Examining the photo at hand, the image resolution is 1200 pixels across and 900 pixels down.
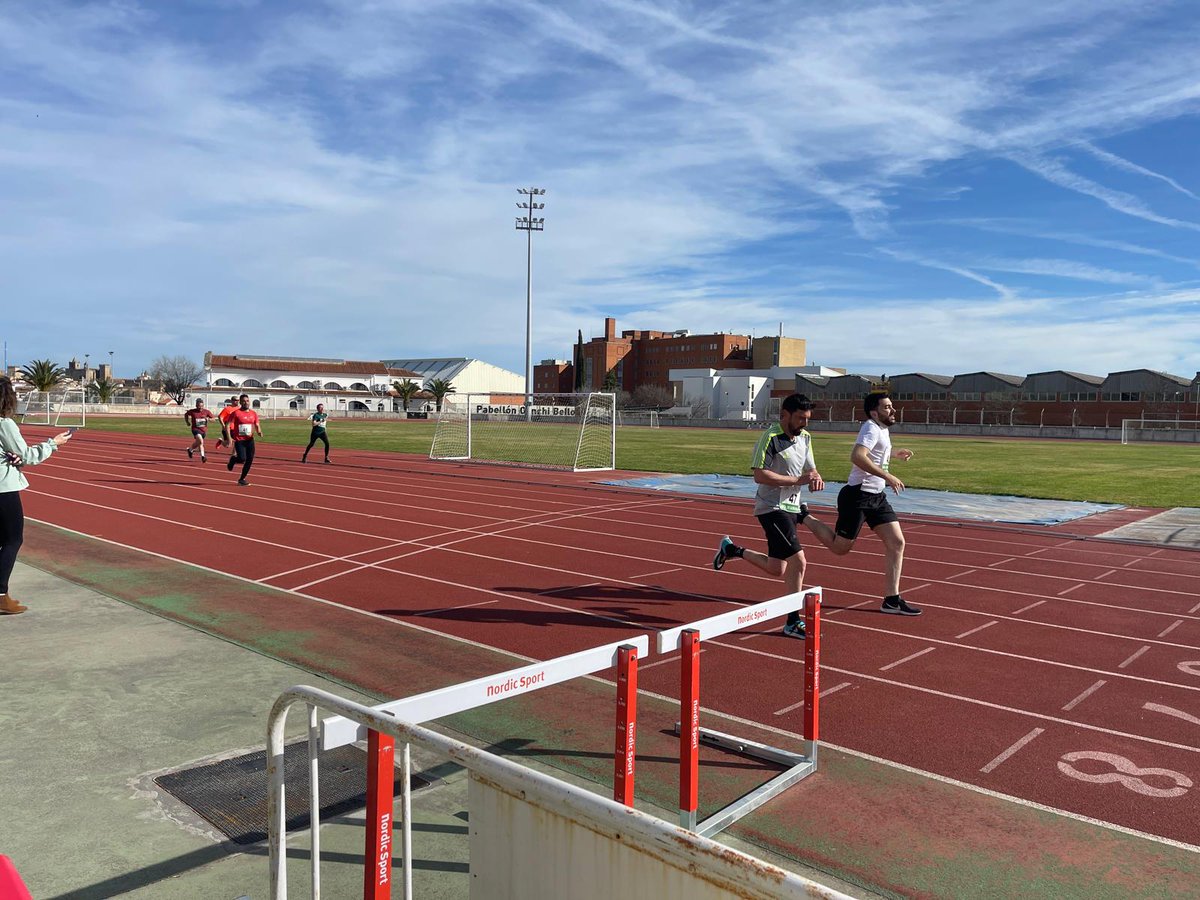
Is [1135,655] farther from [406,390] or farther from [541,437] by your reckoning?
[406,390]

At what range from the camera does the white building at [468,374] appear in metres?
130

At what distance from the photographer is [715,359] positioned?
14400cm

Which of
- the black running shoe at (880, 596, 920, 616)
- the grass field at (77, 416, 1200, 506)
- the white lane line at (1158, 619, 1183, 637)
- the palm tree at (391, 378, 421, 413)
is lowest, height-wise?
the white lane line at (1158, 619, 1183, 637)

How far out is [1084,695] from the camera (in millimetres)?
6238

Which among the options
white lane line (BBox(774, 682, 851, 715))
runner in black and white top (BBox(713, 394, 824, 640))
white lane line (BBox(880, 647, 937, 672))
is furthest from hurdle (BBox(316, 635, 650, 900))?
runner in black and white top (BBox(713, 394, 824, 640))

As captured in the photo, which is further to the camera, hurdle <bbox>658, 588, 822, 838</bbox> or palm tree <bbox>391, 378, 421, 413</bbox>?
palm tree <bbox>391, 378, 421, 413</bbox>

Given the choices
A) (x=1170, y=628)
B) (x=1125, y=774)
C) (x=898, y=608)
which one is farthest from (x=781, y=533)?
(x=1170, y=628)

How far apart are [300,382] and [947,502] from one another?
113904mm

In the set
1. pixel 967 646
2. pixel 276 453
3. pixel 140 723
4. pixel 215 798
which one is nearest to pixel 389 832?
pixel 215 798

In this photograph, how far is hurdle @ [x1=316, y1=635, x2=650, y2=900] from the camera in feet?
8.48

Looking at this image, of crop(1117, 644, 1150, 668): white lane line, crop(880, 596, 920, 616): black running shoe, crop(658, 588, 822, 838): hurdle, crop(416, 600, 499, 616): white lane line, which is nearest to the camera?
crop(658, 588, 822, 838): hurdle

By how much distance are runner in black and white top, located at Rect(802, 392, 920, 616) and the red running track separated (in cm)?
60

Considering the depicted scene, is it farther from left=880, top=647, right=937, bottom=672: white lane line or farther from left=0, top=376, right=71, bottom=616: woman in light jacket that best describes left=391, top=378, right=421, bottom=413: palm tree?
left=880, top=647, right=937, bottom=672: white lane line

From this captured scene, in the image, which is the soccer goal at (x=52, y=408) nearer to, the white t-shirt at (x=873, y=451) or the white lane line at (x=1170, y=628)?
the white t-shirt at (x=873, y=451)
